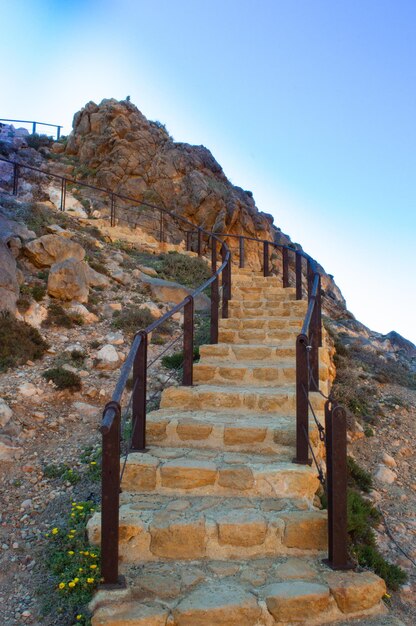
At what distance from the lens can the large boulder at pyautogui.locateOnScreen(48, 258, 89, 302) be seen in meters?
7.64

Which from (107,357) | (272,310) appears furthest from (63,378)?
(272,310)

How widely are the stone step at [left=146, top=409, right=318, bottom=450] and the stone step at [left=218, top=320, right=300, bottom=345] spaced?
2.33m

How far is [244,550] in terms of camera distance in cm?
294

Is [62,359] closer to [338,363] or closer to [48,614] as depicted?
[48,614]

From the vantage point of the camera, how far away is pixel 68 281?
779cm

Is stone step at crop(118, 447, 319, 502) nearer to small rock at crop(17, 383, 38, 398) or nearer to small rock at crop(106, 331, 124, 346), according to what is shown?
small rock at crop(17, 383, 38, 398)

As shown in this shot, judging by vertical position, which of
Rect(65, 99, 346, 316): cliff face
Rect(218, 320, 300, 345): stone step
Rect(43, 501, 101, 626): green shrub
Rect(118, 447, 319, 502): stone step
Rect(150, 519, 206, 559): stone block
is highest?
Rect(65, 99, 346, 316): cliff face

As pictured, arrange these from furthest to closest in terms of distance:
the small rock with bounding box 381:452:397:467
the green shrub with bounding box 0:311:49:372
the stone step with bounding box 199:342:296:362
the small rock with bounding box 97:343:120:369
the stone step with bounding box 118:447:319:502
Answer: the small rock with bounding box 97:343:120:369 < the small rock with bounding box 381:452:397:467 < the stone step with bounding box 199:342:296:362 < the green shrub with bounding box 0:311:49:372 < the stone step with bounding box 118:447:319:502

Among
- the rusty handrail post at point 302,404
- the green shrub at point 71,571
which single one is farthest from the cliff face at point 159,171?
the green shrub at point 71,571

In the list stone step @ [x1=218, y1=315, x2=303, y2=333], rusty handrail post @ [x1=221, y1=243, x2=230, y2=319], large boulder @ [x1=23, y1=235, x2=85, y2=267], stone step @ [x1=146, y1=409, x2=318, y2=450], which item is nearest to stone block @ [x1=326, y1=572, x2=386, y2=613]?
stone step @ [x1=146, y1=409, x2=318, y2=450]

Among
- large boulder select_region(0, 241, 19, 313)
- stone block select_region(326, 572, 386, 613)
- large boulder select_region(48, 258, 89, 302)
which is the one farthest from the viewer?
large boulder select_region(48, 258, 89, 302)

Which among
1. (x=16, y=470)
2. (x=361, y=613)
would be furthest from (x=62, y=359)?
(x=361, y=613)

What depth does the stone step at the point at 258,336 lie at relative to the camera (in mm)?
6633

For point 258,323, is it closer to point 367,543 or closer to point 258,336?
point 258,336
